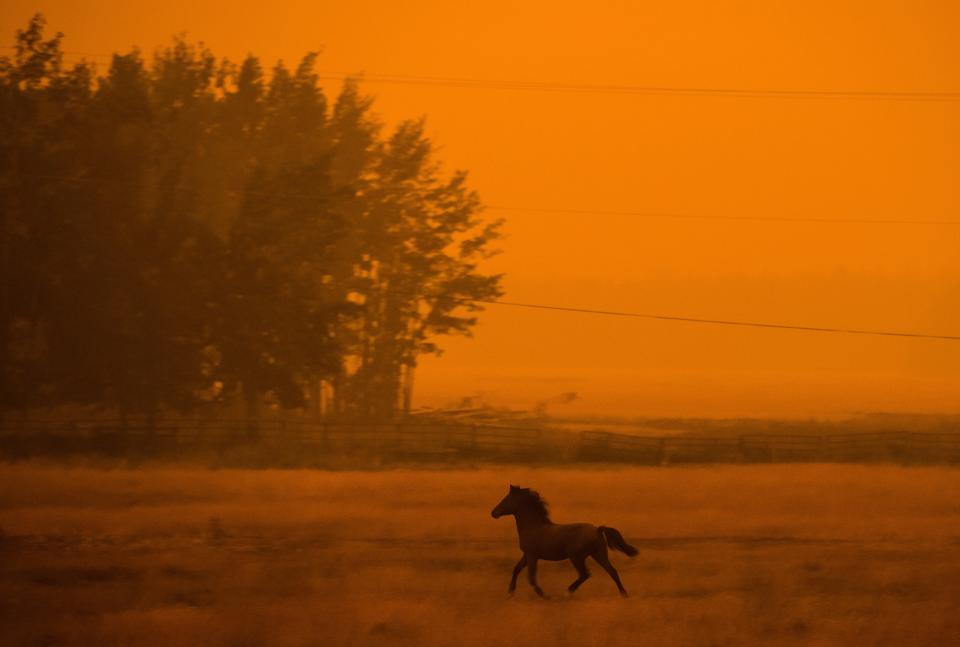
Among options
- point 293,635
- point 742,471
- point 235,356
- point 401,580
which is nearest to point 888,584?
point 401,580

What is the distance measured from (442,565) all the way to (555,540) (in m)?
3.62

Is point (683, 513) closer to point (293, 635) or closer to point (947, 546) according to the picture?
point (947, 546)

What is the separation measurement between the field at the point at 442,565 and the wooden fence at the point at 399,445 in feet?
27.9

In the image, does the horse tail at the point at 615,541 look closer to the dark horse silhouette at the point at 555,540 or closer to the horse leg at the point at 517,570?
the dark horse silhouette at the point at 555,540

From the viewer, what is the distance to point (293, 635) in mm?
12031

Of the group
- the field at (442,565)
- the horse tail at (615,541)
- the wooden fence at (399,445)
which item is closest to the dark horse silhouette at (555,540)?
the horse tail at (615,541)

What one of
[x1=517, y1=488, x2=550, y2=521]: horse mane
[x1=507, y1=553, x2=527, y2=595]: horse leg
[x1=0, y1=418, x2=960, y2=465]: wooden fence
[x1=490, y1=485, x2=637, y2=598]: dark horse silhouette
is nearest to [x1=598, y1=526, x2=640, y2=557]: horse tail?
[x1=490, y1=485, x2=637, y2=598]: dark horse silhouette

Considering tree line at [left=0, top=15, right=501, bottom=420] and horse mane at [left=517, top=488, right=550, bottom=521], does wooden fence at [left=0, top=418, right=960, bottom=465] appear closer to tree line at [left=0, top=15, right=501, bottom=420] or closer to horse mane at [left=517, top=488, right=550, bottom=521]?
tree line at [left=0, top=15, right=501, bottom=420]

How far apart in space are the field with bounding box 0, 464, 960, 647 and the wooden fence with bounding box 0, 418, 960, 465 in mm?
8507

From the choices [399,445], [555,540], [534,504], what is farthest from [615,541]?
[399,445]

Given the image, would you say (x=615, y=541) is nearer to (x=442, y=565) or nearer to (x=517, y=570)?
(x=517, y=570)

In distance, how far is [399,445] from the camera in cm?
3956

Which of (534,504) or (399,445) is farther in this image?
(399,445)

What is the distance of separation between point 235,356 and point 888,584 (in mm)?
27184
